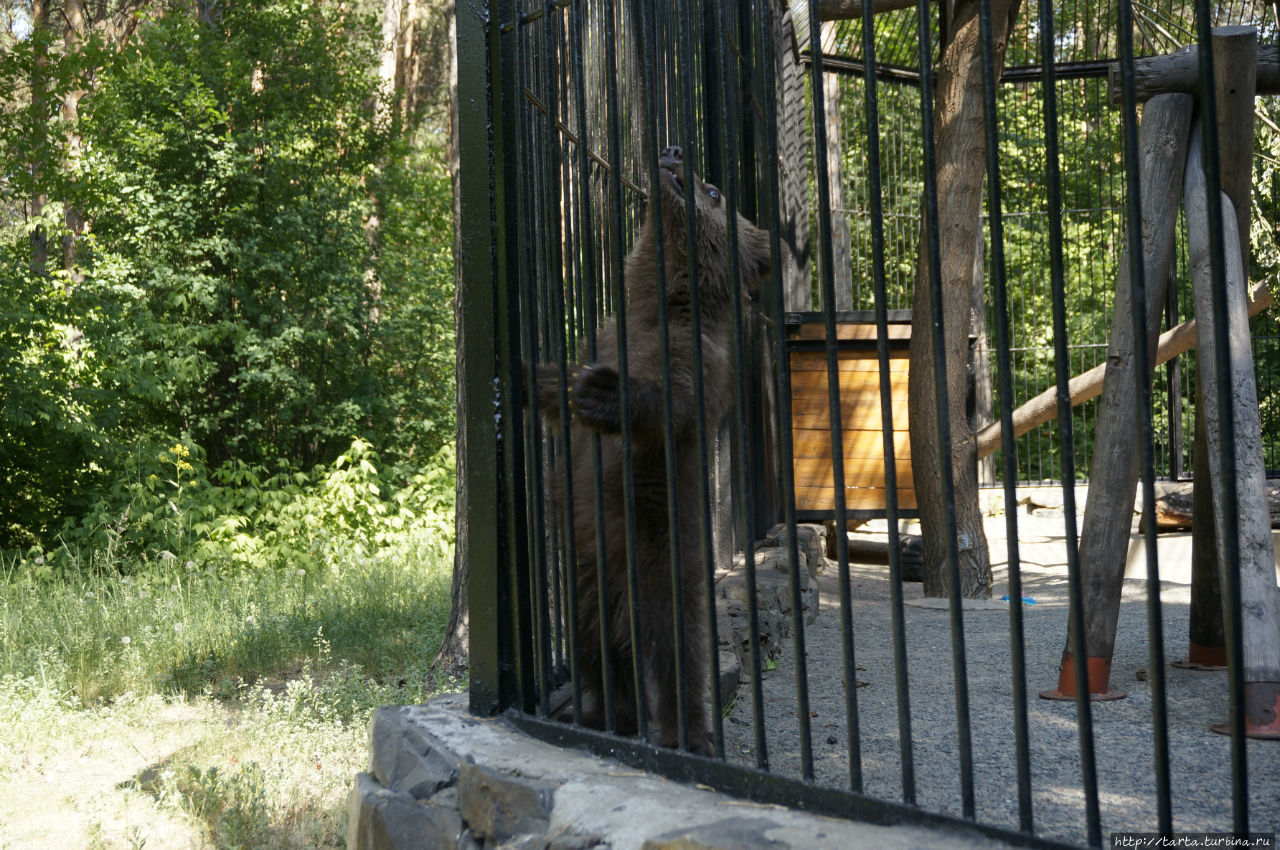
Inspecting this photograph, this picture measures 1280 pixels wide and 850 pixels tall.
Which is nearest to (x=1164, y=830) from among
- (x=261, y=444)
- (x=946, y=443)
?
(x=946, y=443)

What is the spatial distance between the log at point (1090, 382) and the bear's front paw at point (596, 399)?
2.54m

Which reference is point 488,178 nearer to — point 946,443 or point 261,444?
point 946,443

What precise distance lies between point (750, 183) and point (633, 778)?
4.29m

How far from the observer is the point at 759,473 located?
6.62 m

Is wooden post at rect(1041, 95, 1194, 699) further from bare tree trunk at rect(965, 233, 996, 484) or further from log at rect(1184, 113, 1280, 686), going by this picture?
bare tree trunk at rect(965, 233, 996, 484)

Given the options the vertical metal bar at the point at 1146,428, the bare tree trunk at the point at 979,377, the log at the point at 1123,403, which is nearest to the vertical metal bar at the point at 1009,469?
the vertical metal bar at the point at 1146,428

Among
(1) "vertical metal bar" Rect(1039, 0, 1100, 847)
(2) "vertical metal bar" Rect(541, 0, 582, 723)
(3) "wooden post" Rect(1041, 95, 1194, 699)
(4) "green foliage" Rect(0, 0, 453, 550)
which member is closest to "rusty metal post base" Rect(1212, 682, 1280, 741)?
(3) "wooden post" Rect(1041, 95, 1194, 699)

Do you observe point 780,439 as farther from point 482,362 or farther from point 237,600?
point 237,600

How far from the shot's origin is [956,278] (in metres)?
6.84

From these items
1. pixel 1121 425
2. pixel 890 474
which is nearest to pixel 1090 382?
pixel 1121 425

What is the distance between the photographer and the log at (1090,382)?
528 centimetres

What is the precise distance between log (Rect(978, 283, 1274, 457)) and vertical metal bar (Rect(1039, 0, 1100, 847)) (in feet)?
9.65

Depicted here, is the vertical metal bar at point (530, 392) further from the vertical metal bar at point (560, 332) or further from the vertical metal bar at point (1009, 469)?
the vertical metal bar at point (1009, 469)

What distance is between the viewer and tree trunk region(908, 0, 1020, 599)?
22.3 ft
